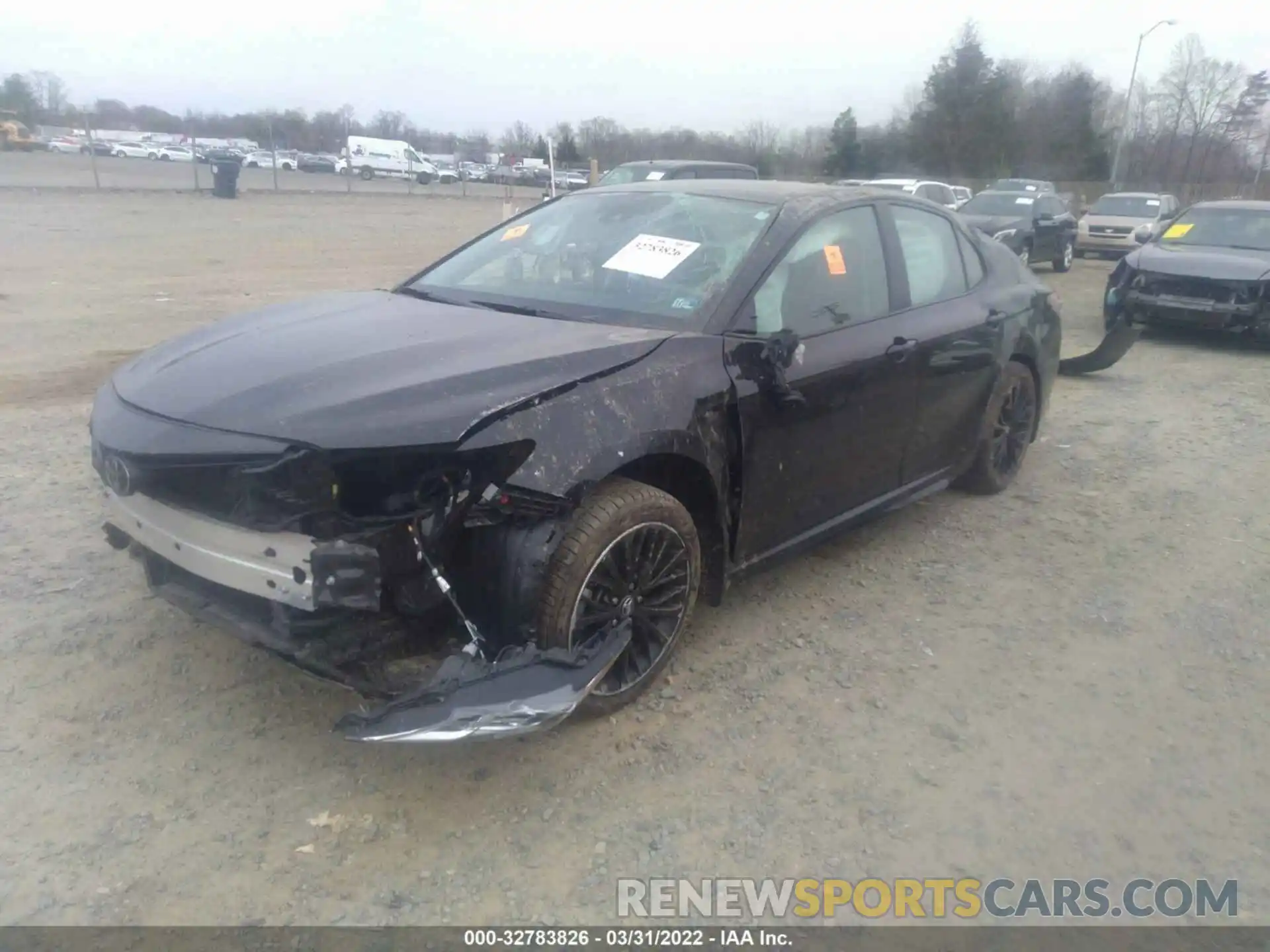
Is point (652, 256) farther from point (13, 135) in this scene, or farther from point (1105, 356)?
point (13, 135)

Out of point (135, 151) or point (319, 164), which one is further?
point (135, 151)

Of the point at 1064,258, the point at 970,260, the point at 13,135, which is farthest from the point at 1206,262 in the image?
the point at 13,135

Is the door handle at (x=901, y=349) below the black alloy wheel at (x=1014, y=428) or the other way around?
the other way around

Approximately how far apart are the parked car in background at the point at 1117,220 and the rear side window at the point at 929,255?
53.7ft

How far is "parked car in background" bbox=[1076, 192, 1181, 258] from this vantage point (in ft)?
65.7

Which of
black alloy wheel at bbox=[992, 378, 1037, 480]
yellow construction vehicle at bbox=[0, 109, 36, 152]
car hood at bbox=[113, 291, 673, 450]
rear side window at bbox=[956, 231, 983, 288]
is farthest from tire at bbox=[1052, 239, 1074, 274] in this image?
yellow construction vehicle at bbox=[0, 109, 36, 152]

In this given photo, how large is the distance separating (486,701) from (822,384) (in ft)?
5.96

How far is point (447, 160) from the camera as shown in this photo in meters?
55.9

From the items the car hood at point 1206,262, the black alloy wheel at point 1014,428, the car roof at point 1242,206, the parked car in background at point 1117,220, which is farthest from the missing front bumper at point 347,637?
the parked car in background at point 1117,220

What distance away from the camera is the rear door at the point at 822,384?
3516 mm

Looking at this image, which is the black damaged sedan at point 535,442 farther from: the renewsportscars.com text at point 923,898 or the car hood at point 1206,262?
the car hood at point 1206,262

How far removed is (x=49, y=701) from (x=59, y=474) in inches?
90.3

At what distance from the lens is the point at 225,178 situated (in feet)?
84.9

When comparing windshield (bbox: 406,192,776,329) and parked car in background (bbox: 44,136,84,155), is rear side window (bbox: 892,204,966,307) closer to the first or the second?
windshield (bbox: 406,192,776,329)
